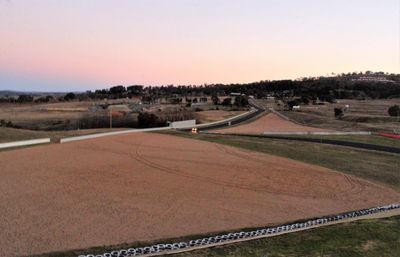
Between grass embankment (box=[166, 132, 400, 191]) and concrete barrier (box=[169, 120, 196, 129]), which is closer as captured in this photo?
grass embankment (box=[166, 132, 400, 191])

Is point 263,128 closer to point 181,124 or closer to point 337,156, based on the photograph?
point 181,124

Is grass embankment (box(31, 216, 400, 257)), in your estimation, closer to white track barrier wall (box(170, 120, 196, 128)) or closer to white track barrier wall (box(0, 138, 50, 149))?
white track barrier wall (box(0, 138, 50, 149))

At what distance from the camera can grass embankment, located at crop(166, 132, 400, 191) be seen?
99.1ft

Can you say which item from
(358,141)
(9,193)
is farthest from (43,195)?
(358,141)

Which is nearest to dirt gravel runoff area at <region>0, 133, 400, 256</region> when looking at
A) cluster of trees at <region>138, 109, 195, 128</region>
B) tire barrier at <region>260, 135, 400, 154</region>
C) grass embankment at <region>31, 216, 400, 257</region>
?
grass embankment at <region>31, 216, 400, 257</region>

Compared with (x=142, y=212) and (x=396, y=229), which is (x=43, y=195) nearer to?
(x=142, y=212)

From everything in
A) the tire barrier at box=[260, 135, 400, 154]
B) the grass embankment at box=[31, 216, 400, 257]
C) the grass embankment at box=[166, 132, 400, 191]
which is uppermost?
the grass embankment at box=[31, 216, 400, 257]

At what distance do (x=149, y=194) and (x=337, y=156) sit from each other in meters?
19.7

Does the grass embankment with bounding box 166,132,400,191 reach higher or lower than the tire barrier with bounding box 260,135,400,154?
higher

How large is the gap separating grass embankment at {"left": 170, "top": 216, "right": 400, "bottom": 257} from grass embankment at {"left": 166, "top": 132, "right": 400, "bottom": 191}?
12233 mm

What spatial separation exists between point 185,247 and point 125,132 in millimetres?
38317

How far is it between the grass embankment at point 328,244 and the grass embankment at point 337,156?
12233 millimetres

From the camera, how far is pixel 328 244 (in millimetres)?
13430

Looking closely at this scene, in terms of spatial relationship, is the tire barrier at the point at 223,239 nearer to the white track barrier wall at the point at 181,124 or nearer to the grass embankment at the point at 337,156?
the grass embankment at the point at 337,156
